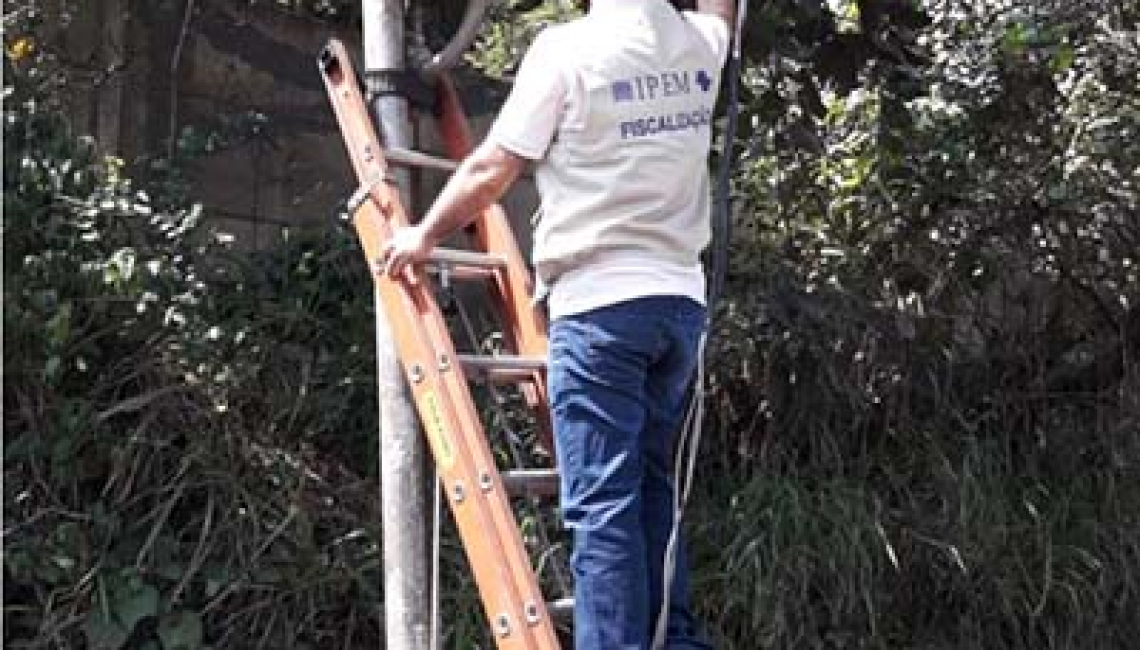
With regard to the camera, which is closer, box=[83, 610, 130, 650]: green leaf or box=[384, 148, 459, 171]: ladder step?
box=[384, 148, 459, 171]: ladder step

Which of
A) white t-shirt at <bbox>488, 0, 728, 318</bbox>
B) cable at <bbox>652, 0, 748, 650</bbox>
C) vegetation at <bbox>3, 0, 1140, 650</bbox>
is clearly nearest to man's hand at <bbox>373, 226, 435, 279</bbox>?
white t-shirt at <bbox>488, 0, 728, 318</bbox>

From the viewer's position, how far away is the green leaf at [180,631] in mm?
4594

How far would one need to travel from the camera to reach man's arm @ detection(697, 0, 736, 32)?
12.9ft

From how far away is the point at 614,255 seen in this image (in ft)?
11.7

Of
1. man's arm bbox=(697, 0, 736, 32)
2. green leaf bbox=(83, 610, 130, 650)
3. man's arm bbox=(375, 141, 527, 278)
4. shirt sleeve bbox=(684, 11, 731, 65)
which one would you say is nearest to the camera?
man's arm bbox=(375, 141, 527, 278)

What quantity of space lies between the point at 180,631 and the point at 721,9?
2.02 m

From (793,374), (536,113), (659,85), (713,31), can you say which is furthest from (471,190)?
(793,374)

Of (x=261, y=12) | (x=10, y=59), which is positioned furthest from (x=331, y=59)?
(x=261, y=12)

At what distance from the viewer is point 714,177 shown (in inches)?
211

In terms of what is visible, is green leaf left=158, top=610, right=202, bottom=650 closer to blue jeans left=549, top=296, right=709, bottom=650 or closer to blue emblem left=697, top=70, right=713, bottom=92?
blue jeans left=549, top=296, right=709, bottom=650

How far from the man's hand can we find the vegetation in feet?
3.77

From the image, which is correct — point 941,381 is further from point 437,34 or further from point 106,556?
point 106,556

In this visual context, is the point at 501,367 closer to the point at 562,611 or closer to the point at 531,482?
the point at 531,482

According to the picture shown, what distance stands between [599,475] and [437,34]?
5.57 feet
